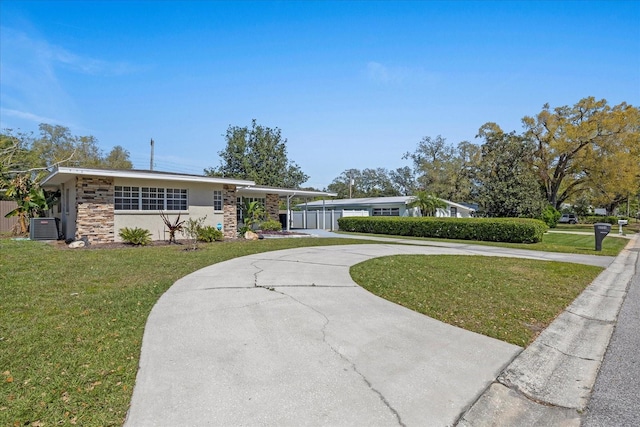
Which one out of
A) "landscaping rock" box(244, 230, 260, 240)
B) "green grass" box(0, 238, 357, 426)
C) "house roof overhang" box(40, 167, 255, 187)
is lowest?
"green grass" box(0, 238, 357, 426)

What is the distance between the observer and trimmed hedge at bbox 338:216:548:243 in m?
17.2

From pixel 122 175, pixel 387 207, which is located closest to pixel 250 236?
pixel 122 175

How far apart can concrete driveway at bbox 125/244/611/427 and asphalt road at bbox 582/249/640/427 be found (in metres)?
0.69

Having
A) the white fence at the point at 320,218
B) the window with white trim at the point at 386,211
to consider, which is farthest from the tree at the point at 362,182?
the white fence at the point at 320,218

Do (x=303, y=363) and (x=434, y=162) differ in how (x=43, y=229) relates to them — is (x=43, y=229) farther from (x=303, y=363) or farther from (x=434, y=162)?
(x=434, y=162)

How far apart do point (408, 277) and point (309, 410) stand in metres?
5.14

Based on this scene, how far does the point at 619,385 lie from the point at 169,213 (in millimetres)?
14475

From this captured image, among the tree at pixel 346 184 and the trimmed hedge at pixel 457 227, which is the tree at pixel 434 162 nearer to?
the tree at pixel 346 184

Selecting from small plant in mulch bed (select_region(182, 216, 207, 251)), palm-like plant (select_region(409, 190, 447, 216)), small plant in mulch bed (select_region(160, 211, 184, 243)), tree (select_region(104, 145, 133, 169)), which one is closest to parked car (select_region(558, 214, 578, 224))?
palm-like plant (select_region(409, 190, 447, 216))

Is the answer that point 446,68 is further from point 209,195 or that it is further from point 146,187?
point 146,187

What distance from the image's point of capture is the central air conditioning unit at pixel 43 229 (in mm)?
14242

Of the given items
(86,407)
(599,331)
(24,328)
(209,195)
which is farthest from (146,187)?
(599,331)

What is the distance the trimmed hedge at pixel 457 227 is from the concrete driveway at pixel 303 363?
48.7ft

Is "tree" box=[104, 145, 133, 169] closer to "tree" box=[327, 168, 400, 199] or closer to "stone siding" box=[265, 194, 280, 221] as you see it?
"stone siding" box=[265, 194, 280, 221]
